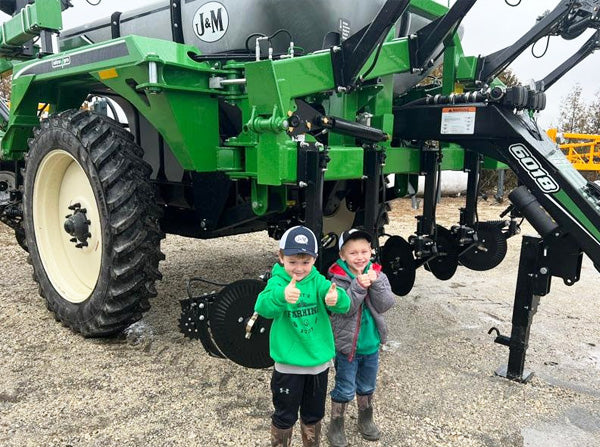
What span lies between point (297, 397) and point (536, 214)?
5.36 ft

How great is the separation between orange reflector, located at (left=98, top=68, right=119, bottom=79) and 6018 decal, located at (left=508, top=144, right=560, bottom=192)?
2.15 meters

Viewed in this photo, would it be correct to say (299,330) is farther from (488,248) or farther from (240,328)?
(488,248)

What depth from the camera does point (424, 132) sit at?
11.0 ft

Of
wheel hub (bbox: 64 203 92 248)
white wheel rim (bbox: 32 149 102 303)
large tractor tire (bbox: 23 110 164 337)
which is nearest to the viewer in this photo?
large tractor tire (bbox: 23 110 164 337)

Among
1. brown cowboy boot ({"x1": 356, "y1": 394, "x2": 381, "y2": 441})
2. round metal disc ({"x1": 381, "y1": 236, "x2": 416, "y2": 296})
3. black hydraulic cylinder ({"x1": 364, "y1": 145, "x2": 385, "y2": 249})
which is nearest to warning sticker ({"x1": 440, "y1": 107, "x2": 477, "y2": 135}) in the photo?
black hydraulic cylinder ({"x1": 364, "y1": 145, "x2": 385, "y2": 249})

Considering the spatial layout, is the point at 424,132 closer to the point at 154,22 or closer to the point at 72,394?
the point at 154,22

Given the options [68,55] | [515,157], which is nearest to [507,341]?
[515,157]

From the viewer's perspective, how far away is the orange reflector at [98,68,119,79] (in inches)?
114

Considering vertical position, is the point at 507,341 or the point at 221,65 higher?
the point at 221,65

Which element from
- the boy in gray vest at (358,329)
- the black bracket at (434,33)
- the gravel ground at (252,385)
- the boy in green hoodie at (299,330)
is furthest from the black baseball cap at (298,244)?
the black bracket at (434,33)

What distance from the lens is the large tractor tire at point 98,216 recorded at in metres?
2.99

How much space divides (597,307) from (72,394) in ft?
13.0

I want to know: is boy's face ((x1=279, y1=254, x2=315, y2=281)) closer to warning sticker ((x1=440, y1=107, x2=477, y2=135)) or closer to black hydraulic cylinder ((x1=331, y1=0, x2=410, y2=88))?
black hydraulic cylinder ((x1=331, y1=0, x2=410, y2=88))

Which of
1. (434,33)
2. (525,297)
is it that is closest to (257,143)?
(434,33)
